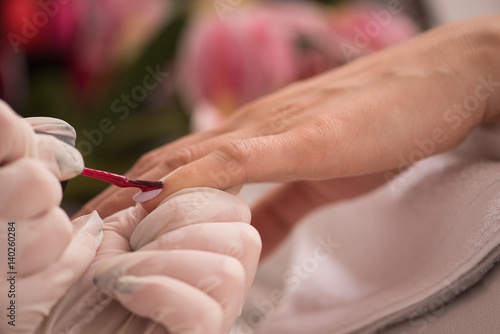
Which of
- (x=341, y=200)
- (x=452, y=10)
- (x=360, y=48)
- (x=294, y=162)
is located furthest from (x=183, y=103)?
(x=452, y=10)

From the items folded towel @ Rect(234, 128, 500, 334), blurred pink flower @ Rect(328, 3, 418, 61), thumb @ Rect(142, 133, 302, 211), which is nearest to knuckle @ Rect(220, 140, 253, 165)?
thumb @ Rect(142, 133, 302, 211)

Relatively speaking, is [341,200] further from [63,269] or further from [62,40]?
[62,40]

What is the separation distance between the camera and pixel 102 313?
0.35 meters

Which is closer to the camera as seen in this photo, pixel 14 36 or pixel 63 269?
pixel 63 269

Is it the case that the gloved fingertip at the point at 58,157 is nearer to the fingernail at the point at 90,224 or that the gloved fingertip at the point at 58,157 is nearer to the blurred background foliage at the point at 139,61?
the fingernail at the point at 90,224

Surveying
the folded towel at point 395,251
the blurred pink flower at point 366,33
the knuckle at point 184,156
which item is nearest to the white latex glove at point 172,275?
the knuckle at point 184,156

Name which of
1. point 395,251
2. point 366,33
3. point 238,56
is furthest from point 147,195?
point 366,33

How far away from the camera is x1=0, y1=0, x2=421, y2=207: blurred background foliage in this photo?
36.7 inches

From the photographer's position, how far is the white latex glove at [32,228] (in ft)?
0.96

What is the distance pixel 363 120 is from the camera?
48cm

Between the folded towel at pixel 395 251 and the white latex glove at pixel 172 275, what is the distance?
0.73 ft

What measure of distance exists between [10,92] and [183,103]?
34cm

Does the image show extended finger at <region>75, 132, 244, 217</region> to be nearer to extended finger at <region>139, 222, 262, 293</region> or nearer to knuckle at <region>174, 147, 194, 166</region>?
knuckle at <region>174, 147, 194, 166</region>

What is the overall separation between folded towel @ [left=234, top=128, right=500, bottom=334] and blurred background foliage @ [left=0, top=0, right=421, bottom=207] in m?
0.35
